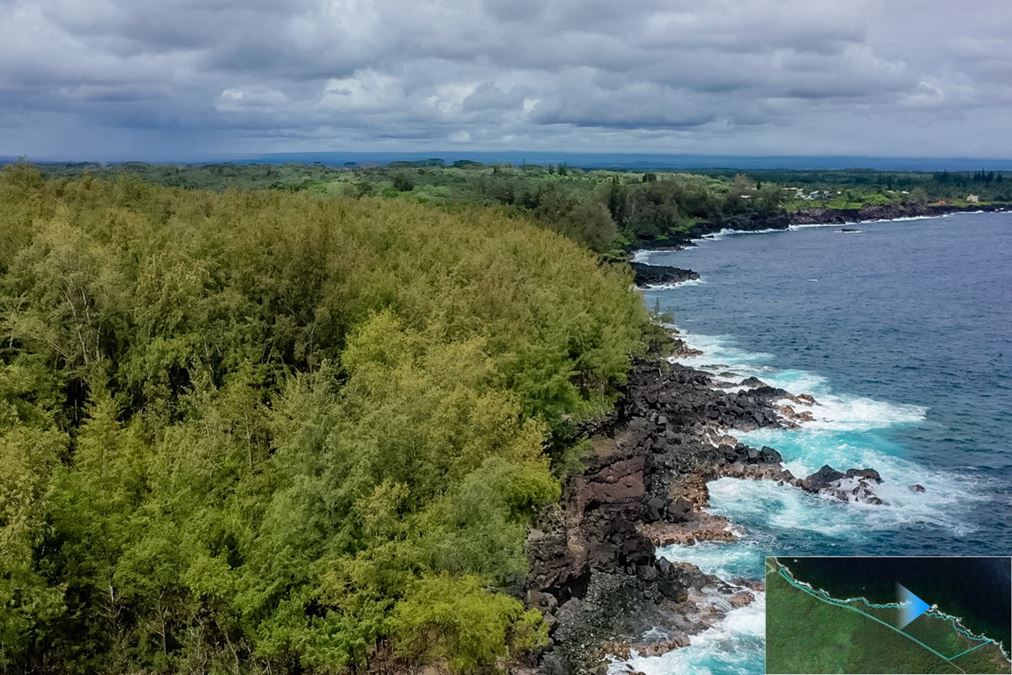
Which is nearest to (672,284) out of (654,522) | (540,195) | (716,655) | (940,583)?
(540,195)

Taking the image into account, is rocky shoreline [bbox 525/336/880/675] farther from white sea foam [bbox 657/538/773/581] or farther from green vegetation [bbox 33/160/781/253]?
green vegetation [bbox 33/160/781/253]

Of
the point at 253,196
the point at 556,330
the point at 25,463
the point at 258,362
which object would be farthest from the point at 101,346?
the point at 253,196

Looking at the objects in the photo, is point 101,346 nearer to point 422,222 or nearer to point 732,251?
point 422,222

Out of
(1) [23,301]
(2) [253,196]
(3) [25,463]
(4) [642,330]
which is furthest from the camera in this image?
(4) [642,330]

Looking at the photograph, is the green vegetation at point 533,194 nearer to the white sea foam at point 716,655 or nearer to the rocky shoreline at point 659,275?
the rocky shoreline at point 659,275

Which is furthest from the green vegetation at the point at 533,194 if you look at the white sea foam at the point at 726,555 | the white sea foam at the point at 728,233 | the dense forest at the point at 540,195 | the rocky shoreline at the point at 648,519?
the white sea foam at the point at 726,555
